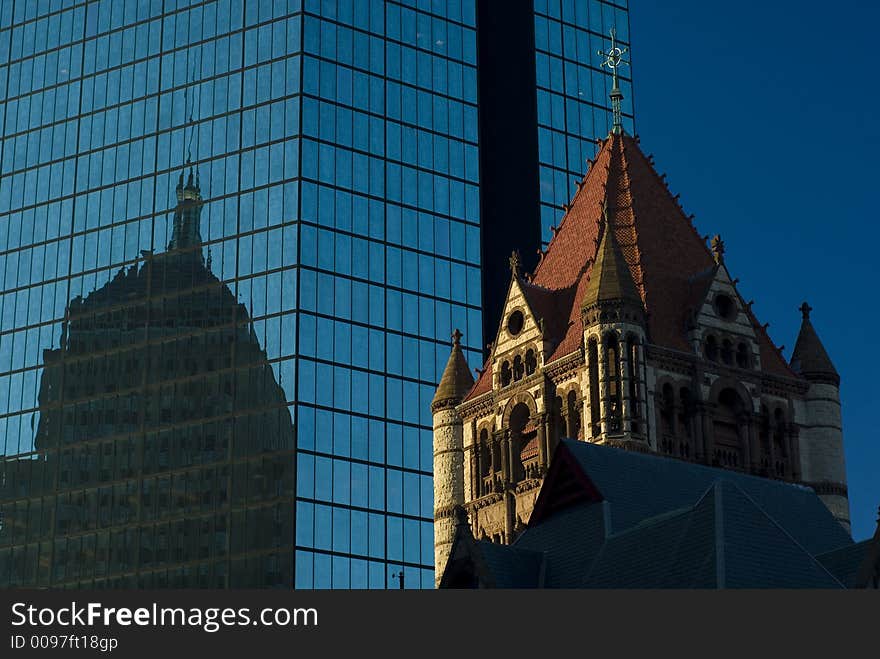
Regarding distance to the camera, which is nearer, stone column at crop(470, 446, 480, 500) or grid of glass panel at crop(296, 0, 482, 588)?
stone column at crop(470, 446, 480, 500)

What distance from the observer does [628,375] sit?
7888 cm

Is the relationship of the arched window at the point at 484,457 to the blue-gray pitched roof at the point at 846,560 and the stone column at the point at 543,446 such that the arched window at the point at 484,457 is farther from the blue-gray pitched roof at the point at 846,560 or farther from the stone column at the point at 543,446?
the blue-gray pitched roof at the point at 846,560

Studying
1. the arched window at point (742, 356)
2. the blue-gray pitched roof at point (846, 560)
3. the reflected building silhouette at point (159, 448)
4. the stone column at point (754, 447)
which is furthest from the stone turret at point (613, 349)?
the reflected building silhouette at point (159, 448)

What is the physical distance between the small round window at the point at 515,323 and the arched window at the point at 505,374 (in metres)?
1.36

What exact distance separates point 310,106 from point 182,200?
10.1 meters

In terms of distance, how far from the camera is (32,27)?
138 metres

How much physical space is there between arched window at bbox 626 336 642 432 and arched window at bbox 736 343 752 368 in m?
5.80

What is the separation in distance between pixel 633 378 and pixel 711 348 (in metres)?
5.63

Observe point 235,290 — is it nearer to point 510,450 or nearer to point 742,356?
point 510,450

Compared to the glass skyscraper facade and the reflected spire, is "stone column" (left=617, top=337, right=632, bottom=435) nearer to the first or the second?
the glass skyscraper facade

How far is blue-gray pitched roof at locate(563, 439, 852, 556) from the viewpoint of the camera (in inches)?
2499

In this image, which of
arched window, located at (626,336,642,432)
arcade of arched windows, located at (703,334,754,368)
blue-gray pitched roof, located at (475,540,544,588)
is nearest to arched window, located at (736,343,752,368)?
arcade of arched windows, located at (703,334,754,368)

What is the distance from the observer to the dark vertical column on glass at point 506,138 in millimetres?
130500

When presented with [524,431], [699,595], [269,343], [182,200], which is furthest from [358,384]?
[699,595]
